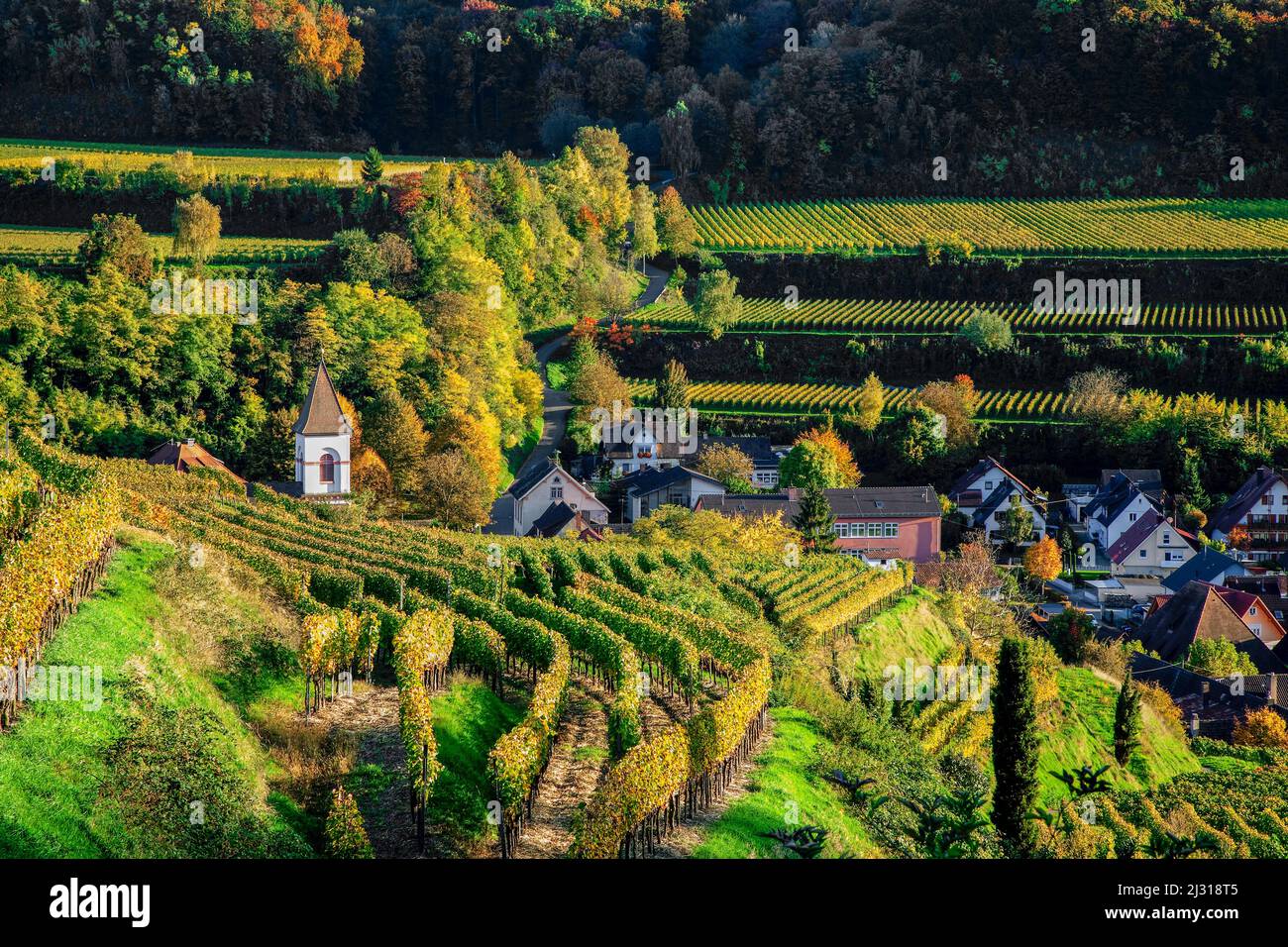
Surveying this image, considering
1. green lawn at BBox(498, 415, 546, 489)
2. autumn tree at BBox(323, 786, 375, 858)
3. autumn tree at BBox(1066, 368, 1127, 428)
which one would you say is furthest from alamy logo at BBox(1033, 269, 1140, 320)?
autumn tree at BBox(323, 786, 375, 858)

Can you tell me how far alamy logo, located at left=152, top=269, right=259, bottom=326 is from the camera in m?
70.1

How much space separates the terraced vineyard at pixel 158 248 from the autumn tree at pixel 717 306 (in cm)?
2174

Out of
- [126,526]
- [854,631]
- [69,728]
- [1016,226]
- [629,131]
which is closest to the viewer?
[69,728]

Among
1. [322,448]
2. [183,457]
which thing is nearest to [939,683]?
[322,448]

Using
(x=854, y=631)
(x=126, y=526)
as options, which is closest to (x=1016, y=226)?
(x=854, y=631)

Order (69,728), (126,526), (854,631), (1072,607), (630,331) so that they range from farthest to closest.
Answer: (630,331) → (1072,607) → (854,631) → (126,526) → (69,728)

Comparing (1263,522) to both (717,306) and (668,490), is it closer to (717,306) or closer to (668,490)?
(668,490)

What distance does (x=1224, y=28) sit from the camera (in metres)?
113

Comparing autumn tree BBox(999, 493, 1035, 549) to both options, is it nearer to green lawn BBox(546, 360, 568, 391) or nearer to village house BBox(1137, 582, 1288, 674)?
village house BBox(1137, 582, 1288, 674)

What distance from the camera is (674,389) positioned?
8144 centimetres

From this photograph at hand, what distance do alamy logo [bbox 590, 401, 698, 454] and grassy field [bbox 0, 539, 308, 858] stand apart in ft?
165

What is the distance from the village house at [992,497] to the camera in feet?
240
